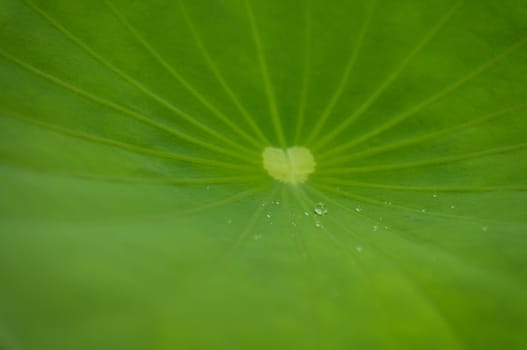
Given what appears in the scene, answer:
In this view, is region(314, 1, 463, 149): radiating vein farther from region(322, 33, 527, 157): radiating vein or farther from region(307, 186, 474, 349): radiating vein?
region(307, 186, 474, 349): radiating vein

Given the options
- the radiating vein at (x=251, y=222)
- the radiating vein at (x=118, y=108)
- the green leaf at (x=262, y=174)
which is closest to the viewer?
the green leaf at (x=262, y=174)

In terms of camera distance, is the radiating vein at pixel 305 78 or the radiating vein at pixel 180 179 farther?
the radiating vein at pixel 305 78

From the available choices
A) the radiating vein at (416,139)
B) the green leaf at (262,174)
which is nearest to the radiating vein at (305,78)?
the green leaf at (262,174)

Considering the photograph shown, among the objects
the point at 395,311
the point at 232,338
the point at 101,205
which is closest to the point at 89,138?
the point at 101,205

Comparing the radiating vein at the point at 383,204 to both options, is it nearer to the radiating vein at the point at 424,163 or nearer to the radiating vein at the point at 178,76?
the radiating vein at the point at 424,163

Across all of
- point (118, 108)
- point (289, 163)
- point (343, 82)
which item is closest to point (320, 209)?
point (289, 163)

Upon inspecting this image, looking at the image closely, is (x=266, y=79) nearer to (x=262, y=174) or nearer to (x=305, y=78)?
(x=305, y=78)
